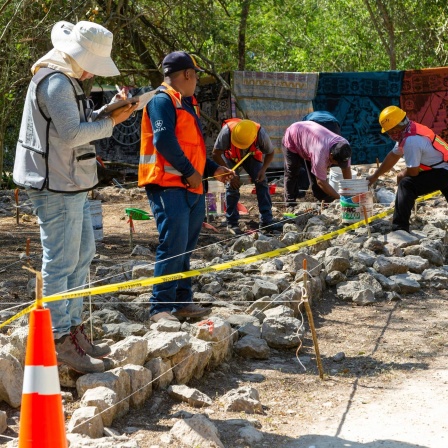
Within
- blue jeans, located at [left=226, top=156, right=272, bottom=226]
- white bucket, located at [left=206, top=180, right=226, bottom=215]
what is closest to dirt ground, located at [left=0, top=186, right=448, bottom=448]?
blue jeans, located at [left=226, top=156, right=272, bottom=226]

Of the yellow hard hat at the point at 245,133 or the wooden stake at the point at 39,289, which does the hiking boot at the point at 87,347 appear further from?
the yellow hard hat at the point at 245,133

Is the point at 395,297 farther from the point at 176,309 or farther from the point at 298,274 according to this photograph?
the point at 176,309

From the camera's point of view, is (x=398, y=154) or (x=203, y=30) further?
(x=203, y=30)

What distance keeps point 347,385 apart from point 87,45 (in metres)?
2.48

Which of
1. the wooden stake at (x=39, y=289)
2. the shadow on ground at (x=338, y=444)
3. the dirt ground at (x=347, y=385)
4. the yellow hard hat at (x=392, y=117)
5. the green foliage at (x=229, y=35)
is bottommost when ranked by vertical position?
the shadow on ground at (x=338, y=444)

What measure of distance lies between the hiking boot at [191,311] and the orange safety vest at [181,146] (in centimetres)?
85

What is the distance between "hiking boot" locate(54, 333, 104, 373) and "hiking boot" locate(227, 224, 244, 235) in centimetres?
604

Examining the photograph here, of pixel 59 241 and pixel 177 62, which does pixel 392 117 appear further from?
pixel 59 241

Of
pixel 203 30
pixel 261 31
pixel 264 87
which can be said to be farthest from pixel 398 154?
pixel 261 31

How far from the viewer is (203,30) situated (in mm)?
13508

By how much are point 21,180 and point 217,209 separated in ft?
22.7

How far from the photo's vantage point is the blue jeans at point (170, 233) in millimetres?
5777

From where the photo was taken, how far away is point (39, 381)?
133 inches

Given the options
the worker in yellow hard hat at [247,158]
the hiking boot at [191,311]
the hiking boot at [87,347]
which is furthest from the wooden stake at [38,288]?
the worker in yellow hard hat at [247,158]
